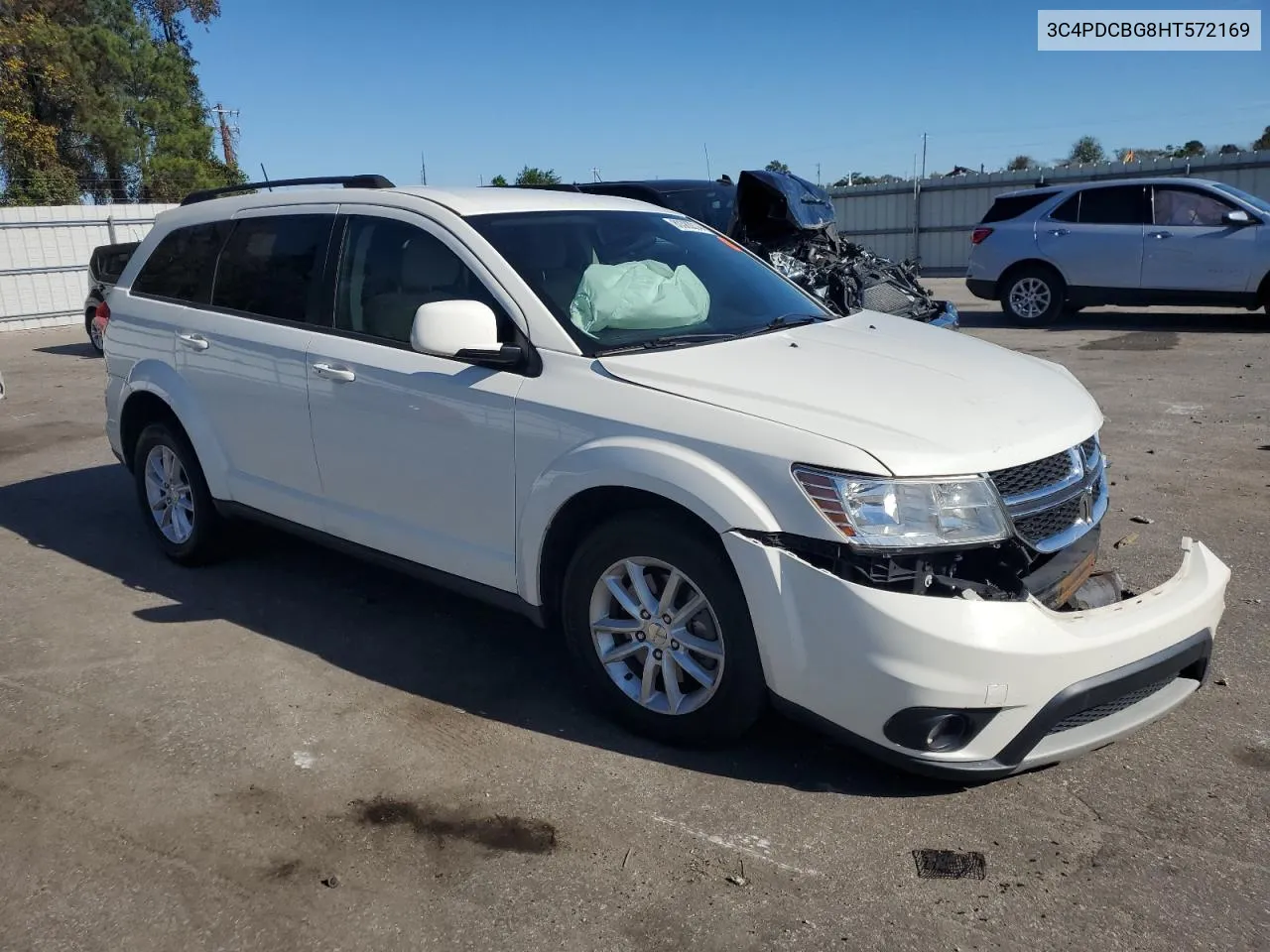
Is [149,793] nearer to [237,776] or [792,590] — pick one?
[237,776]

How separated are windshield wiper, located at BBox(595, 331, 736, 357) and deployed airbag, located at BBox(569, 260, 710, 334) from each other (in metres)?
0.10

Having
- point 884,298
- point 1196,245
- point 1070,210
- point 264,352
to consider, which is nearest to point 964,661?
point 264,352

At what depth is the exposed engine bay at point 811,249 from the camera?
10.9 m

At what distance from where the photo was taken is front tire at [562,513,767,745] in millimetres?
3318

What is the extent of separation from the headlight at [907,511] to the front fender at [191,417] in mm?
3208

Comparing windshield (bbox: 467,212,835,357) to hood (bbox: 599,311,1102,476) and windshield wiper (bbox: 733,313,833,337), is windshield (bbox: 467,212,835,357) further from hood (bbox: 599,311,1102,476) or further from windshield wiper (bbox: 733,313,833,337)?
hood (bbox: 599,311,1102,476)

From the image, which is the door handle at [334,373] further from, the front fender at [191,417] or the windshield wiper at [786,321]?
the windshield wiper at [786,321]

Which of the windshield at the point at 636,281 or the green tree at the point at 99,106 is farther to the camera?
the green tree at the point at 99,106

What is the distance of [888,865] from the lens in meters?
3.01

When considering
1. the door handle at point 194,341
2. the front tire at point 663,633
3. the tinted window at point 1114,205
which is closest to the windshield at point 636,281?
the front tire at point 663,633

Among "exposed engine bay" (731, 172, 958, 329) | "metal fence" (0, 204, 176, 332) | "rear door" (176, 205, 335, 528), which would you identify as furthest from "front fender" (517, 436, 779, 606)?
"metal fence" (0, 204, 176, 332)

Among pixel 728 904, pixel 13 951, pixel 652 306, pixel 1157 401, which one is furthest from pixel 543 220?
pixel 1157 401

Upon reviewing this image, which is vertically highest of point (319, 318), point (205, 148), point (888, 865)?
point (205, 148)

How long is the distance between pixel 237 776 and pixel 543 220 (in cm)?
237
